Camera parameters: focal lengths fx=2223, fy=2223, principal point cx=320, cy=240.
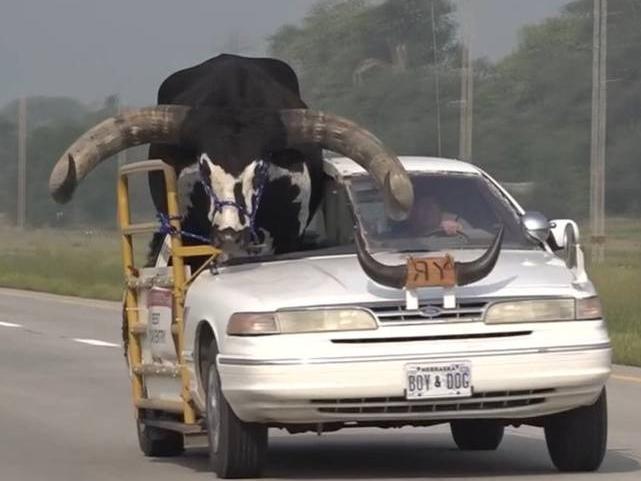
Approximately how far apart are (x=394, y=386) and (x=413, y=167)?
7.37ft

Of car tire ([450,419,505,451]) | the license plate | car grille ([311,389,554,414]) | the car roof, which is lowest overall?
car tire ([450,419,505,451])

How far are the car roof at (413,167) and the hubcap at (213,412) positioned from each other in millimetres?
1676

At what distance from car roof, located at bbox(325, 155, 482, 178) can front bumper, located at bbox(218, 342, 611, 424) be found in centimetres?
192

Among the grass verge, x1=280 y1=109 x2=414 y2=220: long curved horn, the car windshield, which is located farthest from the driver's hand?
the grass verge

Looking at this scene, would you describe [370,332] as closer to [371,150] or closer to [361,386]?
[361,386]

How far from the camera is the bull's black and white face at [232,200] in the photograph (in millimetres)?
11977

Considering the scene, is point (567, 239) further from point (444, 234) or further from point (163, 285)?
point (163, 285)

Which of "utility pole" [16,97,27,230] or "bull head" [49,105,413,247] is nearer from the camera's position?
"bull head" [49,105,413,247]

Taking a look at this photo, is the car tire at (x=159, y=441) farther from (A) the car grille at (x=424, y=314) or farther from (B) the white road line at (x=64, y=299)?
(B) the white road line at (x=64, y=299)

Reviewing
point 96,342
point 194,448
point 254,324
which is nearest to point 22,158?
point 96,342

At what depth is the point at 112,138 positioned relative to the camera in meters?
12.4

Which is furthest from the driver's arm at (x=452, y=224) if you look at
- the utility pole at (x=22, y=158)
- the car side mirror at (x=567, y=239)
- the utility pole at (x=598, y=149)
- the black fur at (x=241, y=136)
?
the utility pole at (x=22, y=158)

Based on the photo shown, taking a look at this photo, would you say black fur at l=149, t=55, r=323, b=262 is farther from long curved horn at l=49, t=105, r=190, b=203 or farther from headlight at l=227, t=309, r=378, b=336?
headlight at l=227, t=309, r=378, b=336

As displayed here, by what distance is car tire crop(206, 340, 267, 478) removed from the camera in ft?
37.2
